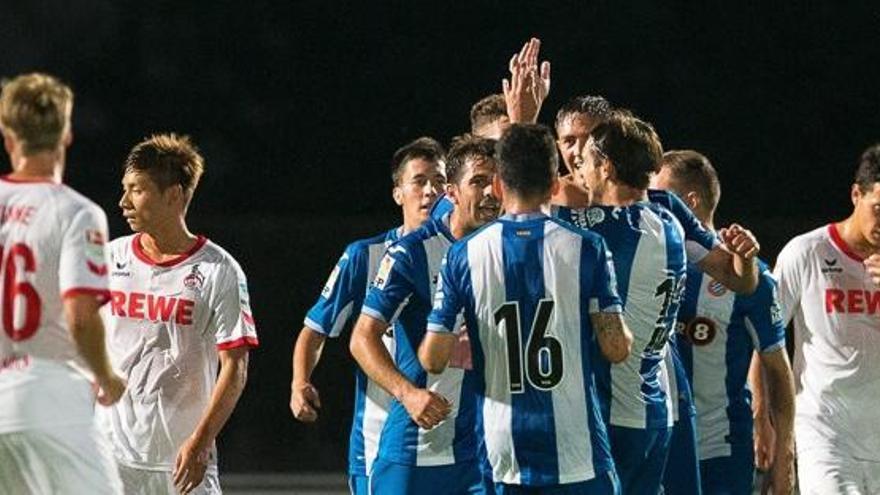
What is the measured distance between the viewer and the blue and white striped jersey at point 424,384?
7199 millimetres

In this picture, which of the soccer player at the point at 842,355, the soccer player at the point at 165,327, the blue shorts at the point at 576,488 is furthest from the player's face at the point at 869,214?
the soccer player at the point at 165,327

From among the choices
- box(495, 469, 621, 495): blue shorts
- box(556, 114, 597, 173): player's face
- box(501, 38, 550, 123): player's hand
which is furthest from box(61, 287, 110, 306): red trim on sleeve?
box(556, 114, 597, 173): player's face

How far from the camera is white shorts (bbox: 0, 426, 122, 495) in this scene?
5.76m

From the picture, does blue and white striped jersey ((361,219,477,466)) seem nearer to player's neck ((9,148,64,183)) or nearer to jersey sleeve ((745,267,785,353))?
jersey sleeve ((745,267,785,353))

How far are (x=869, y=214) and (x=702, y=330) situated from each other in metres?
0.91

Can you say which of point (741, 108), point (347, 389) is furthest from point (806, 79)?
point (347, 389)

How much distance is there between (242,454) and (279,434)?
298mm

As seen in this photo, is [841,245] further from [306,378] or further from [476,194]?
[306,378]

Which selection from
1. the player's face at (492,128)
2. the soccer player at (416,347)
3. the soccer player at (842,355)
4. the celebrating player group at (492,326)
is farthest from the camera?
the player's face at (492,128)

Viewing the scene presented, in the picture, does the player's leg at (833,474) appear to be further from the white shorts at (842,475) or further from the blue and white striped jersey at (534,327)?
the blue and white striped jersey at (534,327)

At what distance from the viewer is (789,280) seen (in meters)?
7.94

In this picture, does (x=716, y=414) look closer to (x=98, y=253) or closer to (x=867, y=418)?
(x=867, y=418)

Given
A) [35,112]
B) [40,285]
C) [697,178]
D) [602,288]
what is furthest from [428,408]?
[697,178]

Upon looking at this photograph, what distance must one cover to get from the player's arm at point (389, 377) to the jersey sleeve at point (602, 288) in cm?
56
